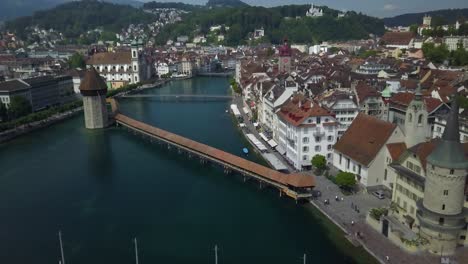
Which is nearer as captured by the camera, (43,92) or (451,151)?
(451,151)

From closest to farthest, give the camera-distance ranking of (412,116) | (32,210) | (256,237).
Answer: (256,237)
(412,116)
(32,210)

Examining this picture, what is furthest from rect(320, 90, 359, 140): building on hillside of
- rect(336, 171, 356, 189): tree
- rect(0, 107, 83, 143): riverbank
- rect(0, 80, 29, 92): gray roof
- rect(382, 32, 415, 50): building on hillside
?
rect(382, 32, 415, 50): building on hillside

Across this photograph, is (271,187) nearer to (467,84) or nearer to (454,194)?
(454,194)

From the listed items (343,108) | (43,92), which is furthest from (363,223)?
(43,92)

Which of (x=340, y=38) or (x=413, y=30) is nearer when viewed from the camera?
(x=413, y=30)

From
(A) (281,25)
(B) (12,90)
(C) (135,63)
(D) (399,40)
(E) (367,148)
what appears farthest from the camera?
(A) (281,25)

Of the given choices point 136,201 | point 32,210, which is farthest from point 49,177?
point 136,201

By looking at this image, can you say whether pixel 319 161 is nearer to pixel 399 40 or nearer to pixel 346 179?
pixel 346 179

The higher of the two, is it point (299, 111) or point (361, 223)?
point (299, 111)
